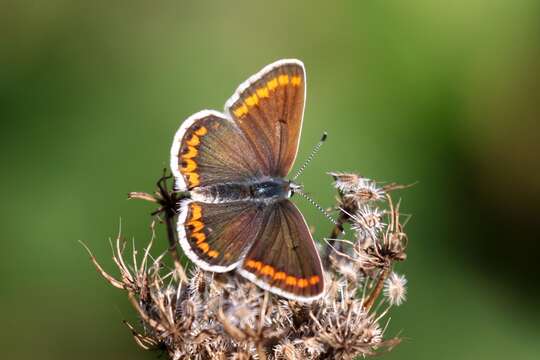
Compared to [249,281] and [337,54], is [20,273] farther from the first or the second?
[337,54]

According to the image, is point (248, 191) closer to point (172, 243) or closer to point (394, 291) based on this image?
point (172, 243)

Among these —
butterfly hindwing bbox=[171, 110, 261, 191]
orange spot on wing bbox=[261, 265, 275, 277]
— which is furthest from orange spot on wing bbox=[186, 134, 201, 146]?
orange spot on wing bbox=[261, 265, 275, 277]

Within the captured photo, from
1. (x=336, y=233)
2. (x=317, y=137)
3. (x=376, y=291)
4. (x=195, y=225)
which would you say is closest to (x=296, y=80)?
(x=336, y=233)

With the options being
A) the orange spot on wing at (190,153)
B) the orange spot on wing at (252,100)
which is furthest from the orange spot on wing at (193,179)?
the orange spot on wing at (252,100)

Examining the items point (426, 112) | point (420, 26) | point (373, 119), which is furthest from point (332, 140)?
point (420, 26)

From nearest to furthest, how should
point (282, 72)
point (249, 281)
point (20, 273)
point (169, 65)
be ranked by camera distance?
point (249, 281) → point (282, 72) → point (20, 273) → point (169, 65)

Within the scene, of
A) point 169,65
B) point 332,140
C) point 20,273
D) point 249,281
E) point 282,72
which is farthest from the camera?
point 169,65

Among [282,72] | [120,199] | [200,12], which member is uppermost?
[200,12]
